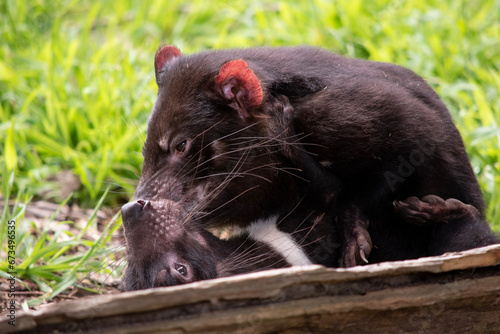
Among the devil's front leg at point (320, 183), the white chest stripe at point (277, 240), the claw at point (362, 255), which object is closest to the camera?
the claw at point (362, 255)

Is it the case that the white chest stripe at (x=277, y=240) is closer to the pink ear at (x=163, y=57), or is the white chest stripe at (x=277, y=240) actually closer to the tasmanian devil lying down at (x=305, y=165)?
the tasmanian devil lying down at (x=305, y=165)

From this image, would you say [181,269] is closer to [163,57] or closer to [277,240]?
[277,240]

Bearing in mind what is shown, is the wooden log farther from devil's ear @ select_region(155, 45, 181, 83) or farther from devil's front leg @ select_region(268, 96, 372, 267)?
devil's ear @ select_region(155, 45, 181, 83)

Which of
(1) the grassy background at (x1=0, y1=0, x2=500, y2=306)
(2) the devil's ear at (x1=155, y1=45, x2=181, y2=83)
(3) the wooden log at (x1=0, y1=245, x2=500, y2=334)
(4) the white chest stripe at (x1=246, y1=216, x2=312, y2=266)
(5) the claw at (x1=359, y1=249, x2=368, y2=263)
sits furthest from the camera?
(1) the grassy background at (x1=0, y1=0, x2=500, y2=306)

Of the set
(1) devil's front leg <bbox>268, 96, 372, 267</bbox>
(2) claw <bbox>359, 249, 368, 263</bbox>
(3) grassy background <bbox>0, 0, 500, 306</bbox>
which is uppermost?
(1) devil's front leg <bbox>268, 96, 372, 267</bbox>

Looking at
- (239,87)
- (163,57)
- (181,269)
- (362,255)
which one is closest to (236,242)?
(181,269)

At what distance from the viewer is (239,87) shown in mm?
3354

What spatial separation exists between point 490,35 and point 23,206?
432 centimetres

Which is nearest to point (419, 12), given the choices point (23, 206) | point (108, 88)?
point (108, 88)

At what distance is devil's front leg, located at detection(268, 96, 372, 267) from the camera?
10.8 feet

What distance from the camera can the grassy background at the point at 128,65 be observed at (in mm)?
4820

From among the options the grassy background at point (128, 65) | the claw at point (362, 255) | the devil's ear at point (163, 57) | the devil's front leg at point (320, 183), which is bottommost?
the grassy background at point (128, 65)

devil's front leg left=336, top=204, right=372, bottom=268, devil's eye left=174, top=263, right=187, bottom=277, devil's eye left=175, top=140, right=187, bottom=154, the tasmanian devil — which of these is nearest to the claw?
devil's front leg left=336, top=204, right=372, bottom=268

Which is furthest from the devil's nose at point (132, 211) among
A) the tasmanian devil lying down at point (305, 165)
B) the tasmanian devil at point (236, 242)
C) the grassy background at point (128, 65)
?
the grassy background at point (128, 65)
